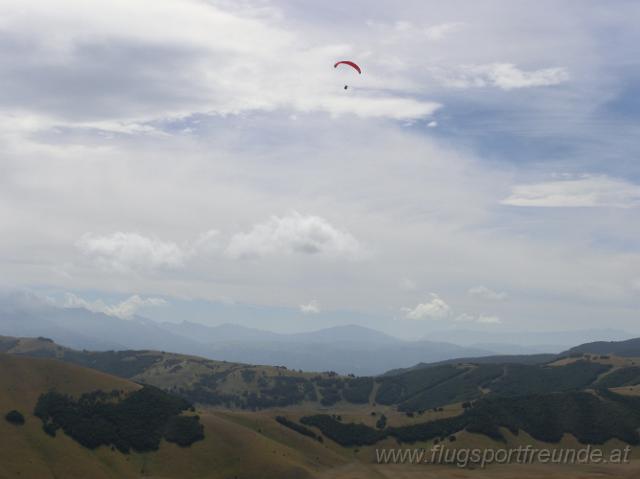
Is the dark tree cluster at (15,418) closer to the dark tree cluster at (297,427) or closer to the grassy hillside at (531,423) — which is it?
the dark tree cluster at (297,427)

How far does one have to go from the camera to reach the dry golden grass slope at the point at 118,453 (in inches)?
3580

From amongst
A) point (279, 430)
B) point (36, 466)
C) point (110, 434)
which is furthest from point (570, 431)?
point (36, 466)

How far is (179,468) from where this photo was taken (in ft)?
332

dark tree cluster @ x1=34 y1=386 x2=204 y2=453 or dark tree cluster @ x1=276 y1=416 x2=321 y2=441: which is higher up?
dark tree cluster @ x1=34 y1=386 x2=204 y2=453

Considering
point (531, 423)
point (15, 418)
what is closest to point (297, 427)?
point (531, 423)

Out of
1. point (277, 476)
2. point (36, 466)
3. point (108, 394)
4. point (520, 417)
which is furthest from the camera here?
point (520, 417)

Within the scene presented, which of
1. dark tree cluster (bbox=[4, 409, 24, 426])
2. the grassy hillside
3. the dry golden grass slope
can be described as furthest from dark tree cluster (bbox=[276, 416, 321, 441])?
dark tree cluster (bbox=[4, 409, 24, 426])

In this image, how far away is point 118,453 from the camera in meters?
102

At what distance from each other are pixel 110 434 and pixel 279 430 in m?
39.9

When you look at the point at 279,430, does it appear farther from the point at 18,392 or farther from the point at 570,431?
the point at 570,431

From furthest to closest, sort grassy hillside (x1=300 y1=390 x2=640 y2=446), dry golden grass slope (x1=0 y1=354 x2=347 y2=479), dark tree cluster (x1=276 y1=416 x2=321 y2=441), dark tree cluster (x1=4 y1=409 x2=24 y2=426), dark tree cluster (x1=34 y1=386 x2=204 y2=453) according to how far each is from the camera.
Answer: grassy hillside (x1=300 y1=390 x2=640 y2=446)
dark tree cluster (x1=276 y1=416 x2=321 y2=441)
dark tree cluster (x1=34 y1=386 x2=204 y2=453)
dark tree cluster (x1=4 y1=409 x2=24 y2=426)
dry golden grass slope (x1=0 y1=354 x2=347 y2=479)

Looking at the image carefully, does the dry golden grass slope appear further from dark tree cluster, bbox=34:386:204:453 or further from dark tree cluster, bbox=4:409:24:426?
dark tree cluster, bbox=34:386:204:453

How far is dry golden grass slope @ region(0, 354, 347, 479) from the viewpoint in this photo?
90938mm

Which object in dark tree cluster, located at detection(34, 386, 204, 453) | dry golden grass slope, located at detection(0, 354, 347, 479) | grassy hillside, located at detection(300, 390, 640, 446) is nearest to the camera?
dry golden grass slope, located at detection(0, 354, 347, 479)
